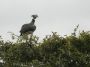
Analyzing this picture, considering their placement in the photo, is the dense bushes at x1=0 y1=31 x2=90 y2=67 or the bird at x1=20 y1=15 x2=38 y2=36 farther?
the bird at x1=20 y1=15 x2=38 y2=36

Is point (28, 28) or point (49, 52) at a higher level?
point (28, 28)

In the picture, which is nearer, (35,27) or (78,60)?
(78,60)

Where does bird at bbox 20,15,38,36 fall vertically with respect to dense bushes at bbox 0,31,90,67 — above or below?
above

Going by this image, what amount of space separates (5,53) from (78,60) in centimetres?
319

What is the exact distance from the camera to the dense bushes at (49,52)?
687 inches

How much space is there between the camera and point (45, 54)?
18016 mm

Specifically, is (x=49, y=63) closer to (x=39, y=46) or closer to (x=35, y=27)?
(x=39, y=46)

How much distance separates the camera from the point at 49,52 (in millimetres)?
18078

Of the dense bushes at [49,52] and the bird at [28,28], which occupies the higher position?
the bird at [28,28]

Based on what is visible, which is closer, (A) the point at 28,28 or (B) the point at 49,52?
(B) the point at 49,52

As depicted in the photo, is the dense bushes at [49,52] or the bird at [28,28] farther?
the bird at [28,28]

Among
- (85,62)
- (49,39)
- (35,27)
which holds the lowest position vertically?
(85,62)

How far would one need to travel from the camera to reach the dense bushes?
687 inches

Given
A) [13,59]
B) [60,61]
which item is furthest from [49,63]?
[13,59]
